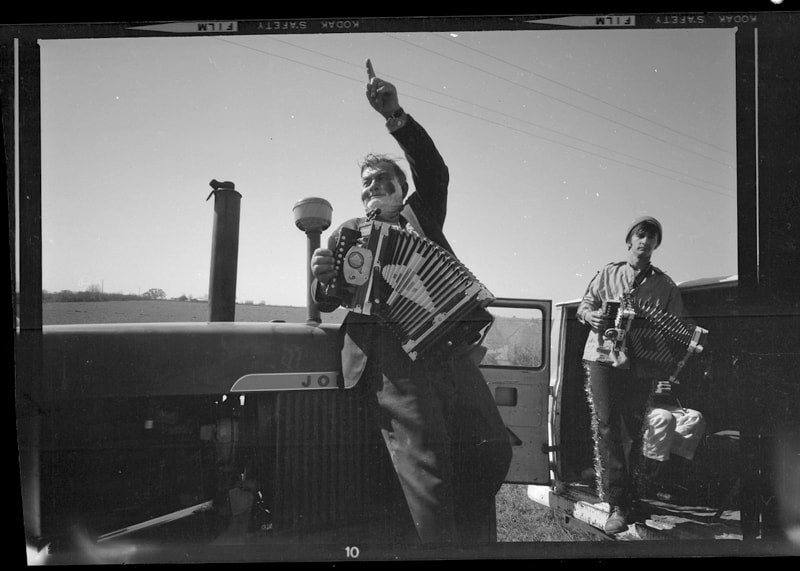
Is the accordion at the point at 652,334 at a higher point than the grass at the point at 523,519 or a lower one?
higher

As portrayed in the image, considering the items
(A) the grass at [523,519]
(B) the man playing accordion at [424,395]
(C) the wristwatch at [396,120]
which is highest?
(C) the wristwatch at [396,120]

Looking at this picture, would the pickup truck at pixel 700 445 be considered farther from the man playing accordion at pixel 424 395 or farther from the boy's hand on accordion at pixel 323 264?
the boy's hand on accordion at pixel 323 264

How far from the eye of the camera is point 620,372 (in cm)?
309

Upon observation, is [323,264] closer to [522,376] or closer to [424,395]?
[424,395]

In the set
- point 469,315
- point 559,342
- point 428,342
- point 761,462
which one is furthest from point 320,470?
point 761,462

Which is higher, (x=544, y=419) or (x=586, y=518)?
(x=544, y=419)

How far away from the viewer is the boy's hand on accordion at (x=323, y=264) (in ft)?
9.89

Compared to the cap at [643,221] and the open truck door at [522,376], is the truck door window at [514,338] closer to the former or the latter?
the open truck door at [522,376]

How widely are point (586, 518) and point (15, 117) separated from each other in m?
3.04

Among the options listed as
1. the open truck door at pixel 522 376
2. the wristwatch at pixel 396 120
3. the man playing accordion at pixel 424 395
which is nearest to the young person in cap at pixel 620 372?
the open truck door at pixel 522 376

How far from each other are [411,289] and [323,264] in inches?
15.3

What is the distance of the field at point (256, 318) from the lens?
301 centimetres

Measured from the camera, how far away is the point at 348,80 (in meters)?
3.05

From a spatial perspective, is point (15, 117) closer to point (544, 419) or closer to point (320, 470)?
point (320, 470)
